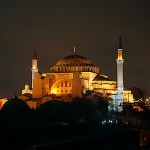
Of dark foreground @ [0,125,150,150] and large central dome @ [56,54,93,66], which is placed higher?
large central dome @ [56,54,93,66]

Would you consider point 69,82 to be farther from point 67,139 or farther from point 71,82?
point 67,139

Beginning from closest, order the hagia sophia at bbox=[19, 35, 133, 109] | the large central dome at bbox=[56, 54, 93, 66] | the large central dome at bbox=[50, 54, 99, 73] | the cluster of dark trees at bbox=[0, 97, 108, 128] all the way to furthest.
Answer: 1. the cluster of dark trees at bbox=[0, 97, 108, 128]
2. the hagia sophia at bbox=[19, 35, 133, 109]
3. the large central dome at bbox=[50, 54, 99, 73]
4. the large central dome at bbox=[56, 54, 93, 66]

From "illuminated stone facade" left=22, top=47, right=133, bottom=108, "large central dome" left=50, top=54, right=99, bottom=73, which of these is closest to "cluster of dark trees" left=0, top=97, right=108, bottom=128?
"illuminated stone facade" left=22, top=47, right=133, bottom=108

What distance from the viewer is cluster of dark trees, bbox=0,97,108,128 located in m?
59.5

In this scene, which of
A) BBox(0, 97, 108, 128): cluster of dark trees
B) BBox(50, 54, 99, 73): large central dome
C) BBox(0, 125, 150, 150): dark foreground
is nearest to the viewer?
BBox(0, 125, 150, 150): dark foreground

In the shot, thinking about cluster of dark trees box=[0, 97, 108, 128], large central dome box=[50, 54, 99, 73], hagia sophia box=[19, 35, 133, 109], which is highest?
large central dome box=[50, 54, 99, 73]

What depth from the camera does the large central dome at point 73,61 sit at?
10653cm

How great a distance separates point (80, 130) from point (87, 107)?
76.4 feet

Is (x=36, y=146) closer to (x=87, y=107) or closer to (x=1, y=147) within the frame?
(x=1, y=147)

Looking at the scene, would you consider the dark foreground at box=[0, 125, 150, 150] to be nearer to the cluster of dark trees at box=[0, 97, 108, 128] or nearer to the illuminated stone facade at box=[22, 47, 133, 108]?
the cluster of dark trees at box=[0, 97, 108, 128]

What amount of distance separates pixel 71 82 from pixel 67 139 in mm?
54743

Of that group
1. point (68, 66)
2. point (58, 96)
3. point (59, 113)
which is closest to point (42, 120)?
point (59, 113)

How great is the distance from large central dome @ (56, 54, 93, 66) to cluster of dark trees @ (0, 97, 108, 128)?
24856mm

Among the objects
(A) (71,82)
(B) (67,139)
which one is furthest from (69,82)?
(B) (67,139)
